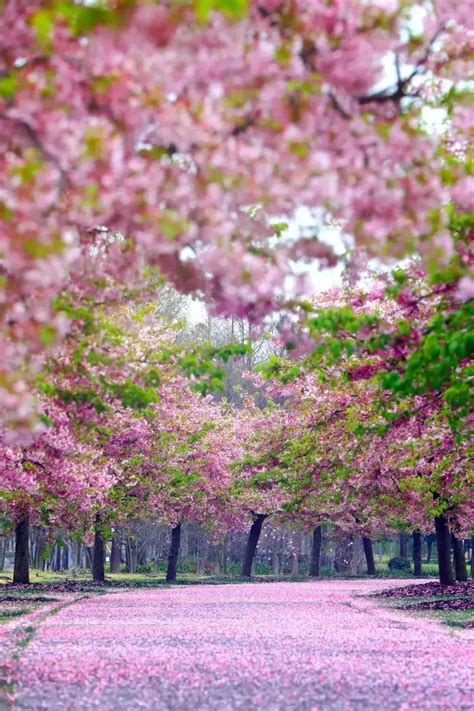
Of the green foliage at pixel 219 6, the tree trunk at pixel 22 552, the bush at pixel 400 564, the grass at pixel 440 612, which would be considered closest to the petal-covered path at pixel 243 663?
the grass at pixel 440 612

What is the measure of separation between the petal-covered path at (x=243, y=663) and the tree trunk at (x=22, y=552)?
12.8 m

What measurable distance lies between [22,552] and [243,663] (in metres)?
25.2

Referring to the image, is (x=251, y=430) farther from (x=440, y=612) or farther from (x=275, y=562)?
(x=440, y=612)

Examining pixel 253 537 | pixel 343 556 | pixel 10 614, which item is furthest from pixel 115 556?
pixel 10 614

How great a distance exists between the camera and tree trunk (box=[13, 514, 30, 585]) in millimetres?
36531

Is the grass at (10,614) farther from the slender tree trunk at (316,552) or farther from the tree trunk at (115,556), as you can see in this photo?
the tree trunk at (115,556)

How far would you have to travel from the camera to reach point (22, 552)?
3734cm

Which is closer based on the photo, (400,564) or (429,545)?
(400,564)

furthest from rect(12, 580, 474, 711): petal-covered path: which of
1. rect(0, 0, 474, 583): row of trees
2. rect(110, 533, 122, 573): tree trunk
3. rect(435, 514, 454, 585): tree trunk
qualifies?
rect(110, 533, 122, 573): tree trunk

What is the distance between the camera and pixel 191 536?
72.5 m

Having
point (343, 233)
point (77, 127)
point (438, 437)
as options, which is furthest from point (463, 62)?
point (438, 437)

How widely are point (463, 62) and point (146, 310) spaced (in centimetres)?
1904

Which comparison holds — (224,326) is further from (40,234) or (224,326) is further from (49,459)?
(40,234)

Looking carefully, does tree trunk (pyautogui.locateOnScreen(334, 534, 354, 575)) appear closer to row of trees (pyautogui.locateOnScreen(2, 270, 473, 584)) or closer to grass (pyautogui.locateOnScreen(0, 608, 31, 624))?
row of trees (pyautogui.locateOnScreen(2, 270, 473, 584))
